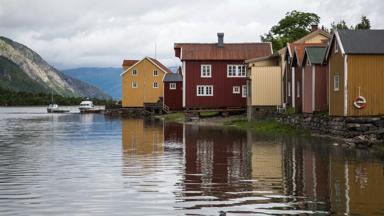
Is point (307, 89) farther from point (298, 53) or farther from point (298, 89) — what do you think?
point (298, 53)

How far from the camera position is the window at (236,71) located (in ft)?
259

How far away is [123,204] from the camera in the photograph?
56.8 ft

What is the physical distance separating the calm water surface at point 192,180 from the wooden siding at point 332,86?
3971mm

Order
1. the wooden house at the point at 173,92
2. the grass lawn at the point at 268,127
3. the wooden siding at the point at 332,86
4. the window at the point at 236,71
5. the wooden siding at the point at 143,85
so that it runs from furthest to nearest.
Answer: the wooden siding at the point at 143,85
the wooden house at the point at 173,92
the window at the point at 236,71
the grass lawn at the point at 268,127
the wooden siding at the point at 332,86

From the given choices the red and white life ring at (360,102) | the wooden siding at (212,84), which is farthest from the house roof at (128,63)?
the red and white life ring at (360,102)

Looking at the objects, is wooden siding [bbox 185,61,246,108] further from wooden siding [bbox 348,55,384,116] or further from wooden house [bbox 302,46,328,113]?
wooden siding [bbox 348,55,384,116]

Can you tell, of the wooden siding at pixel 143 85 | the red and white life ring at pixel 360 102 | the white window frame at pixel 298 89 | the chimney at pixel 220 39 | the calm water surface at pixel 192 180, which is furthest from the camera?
the wooden siding at pixel 143 85

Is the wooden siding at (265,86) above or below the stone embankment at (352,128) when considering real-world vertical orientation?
above

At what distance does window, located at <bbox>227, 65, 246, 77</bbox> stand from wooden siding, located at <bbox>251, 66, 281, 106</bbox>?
16.3 metres

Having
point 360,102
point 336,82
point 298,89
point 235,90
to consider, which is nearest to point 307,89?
point 298,89

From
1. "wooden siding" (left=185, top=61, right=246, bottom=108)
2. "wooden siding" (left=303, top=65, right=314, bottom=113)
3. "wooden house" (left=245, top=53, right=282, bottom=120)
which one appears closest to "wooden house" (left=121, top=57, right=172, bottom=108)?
"wooden siding" (left=185, top=61, right=246, bottom=108)

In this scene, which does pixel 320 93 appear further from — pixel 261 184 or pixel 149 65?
pixel 149 65

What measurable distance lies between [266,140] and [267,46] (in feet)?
140

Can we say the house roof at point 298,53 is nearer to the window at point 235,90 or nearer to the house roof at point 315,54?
the house roof at point 315,54
